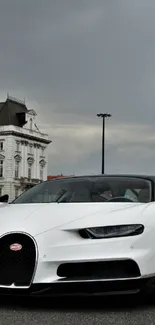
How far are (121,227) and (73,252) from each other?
0.50 metres

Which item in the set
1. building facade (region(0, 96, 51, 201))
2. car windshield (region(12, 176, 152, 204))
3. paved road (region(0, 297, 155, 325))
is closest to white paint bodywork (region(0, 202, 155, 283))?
paved road (region(0, 297, 155, 325))

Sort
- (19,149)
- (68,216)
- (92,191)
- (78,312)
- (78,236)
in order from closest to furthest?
1. (78,312)
2. (78,236)
3. (68,216)
4. (92,191)
5. (19,149)

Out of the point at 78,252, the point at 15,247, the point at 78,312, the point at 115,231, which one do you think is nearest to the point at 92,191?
the point at 115,231

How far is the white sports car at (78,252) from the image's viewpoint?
445 centimetres

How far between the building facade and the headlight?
324 feet

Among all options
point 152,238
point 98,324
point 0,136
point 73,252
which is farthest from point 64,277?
point 0,136

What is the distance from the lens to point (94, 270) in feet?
14.8

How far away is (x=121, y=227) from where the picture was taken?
15.2 feet

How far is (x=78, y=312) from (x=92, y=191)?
161cm

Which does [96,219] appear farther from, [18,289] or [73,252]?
[18,289]

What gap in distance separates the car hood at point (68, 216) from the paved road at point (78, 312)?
677 millimetres

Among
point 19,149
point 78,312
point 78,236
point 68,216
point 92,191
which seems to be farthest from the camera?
point 19,149

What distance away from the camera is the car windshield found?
5501 millimetres

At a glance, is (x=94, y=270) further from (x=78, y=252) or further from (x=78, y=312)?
Result: (x=78, y=312)
